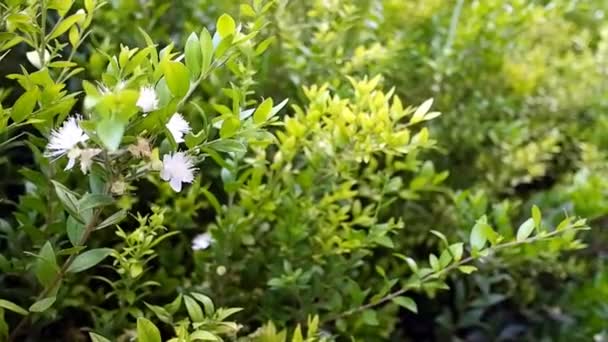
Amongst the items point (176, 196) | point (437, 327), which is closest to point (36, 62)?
point (176, 196)

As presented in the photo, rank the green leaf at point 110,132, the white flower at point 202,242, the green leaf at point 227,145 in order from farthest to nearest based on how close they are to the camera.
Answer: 1. the white flower at point 202,242
2. the green leaf at point 227,145
3. the green leaf at point 110,132

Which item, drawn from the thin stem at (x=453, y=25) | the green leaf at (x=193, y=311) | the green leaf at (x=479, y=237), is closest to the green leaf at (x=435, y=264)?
the green leaf at (x=479, y=237)

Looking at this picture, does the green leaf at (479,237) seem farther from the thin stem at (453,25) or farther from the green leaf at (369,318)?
the thin stem at (453,25)

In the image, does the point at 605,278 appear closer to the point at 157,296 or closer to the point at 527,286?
the point at 527,286

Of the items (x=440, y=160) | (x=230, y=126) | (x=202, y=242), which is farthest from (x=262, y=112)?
(x=440, y=160)

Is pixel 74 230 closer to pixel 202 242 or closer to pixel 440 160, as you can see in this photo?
pixel 202 242

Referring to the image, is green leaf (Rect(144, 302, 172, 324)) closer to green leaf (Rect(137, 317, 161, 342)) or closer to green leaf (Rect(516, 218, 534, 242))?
green leaf (Rect(137, 317, 161, 342))
